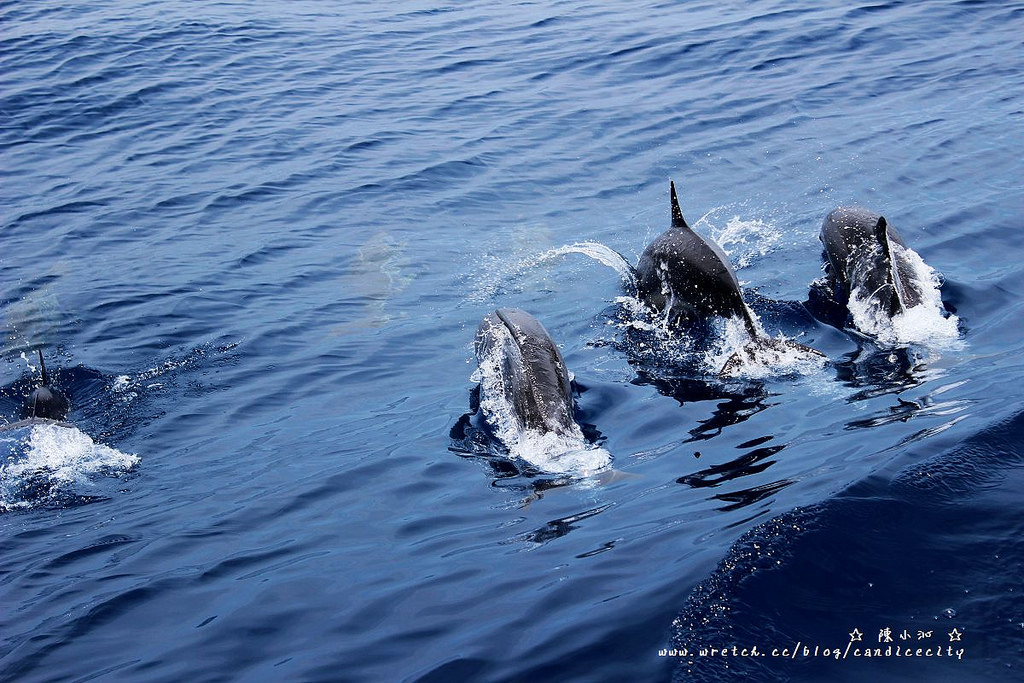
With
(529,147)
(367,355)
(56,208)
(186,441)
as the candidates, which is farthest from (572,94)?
(186,441)

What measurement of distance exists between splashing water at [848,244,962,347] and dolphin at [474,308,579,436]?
3.14 metres

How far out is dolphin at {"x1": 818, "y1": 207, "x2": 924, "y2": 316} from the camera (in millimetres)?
9977

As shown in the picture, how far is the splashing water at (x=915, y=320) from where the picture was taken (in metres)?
9.50

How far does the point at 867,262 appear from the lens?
411 inches

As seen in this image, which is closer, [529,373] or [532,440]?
[532,440]

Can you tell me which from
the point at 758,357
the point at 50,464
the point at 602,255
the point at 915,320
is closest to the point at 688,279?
the point at 758,357

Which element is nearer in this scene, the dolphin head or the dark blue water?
the dark blue water

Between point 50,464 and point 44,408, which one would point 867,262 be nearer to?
point 50,464

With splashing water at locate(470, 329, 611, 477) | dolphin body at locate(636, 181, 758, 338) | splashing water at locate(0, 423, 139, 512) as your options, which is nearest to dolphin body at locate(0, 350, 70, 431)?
splashing water at locate(0, 423, 139, 512)

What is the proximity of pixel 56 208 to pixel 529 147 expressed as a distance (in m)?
8.62

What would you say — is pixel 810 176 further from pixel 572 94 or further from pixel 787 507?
pixel 787 507

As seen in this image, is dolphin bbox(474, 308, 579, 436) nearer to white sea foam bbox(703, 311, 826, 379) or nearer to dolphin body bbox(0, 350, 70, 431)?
white sea foam bbox(703, 311, 826, 379)

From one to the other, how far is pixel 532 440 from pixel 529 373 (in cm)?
70

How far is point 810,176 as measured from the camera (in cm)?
1576
